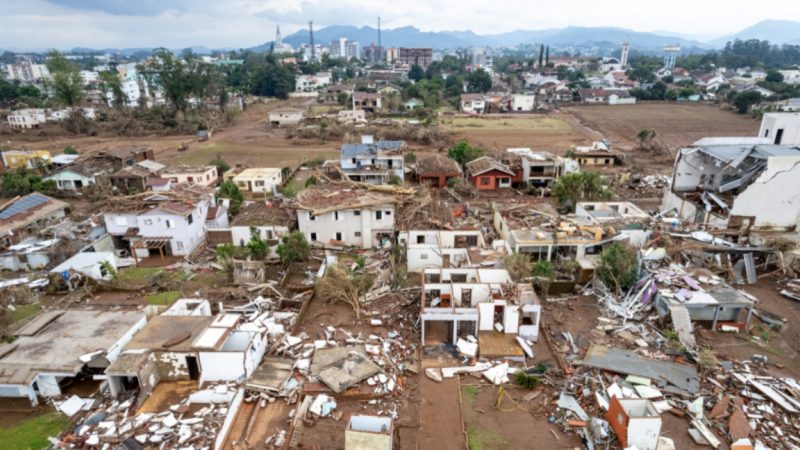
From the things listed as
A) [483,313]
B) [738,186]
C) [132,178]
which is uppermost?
[738,186]

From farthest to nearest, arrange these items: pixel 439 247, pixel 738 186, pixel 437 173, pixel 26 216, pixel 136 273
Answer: pixel 437 173
pixel 26 216
pixel 738 186
pixel 136 273
pixel 439 247

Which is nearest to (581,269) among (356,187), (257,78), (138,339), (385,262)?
(385,262)

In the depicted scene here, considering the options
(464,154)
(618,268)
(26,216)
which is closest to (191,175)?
(26,216)

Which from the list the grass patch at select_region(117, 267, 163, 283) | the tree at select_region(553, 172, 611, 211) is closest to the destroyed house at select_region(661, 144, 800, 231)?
the tree at select_region(553, 172, 611, 211)

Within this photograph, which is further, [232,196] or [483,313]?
[232,196]

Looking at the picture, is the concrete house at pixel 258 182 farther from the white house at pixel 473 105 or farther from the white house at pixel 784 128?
the white house at pixel 473 105

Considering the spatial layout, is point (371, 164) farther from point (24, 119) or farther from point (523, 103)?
point (24, 119)

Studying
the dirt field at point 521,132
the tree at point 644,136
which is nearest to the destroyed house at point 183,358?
the dirt field at point 521,132
